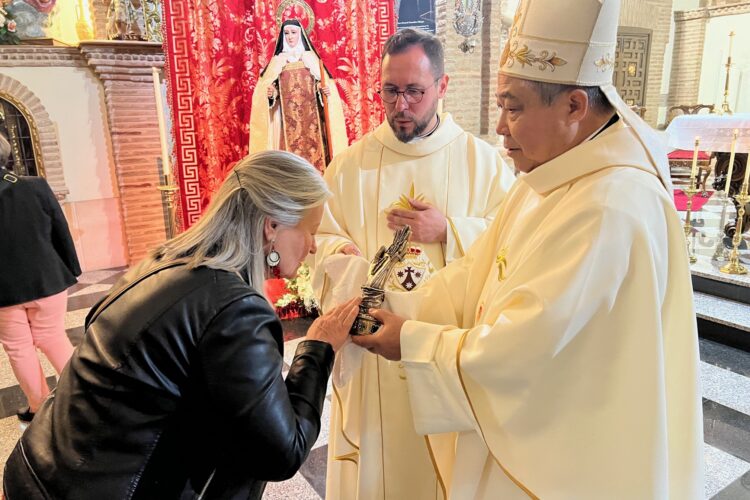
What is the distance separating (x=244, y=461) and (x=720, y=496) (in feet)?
7.03

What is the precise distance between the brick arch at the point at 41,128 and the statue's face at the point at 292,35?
2.93 m

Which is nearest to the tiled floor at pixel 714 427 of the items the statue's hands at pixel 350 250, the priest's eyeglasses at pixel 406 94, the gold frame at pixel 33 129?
the statue's hands at pixel 350 250

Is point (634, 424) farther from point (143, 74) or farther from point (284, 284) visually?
point (143, 74)

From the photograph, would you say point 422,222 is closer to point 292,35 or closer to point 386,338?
point 386,338

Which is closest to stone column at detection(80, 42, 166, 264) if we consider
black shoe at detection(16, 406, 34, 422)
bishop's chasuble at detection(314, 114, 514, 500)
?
black shoe at detection(16, 406, 34, 422)

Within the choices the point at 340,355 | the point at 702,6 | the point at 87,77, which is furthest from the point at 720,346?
the point at 702,6

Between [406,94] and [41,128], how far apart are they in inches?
190

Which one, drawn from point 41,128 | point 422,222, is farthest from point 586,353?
point 41,128

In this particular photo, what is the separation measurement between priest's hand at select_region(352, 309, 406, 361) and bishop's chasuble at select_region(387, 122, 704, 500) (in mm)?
74

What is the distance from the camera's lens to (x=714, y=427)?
2.79 m

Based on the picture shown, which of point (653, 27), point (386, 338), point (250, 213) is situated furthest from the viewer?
point (653, 27)

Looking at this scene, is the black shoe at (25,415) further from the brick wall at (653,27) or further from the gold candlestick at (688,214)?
the brick wall at (653,27)

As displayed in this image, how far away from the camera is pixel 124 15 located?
530 cm

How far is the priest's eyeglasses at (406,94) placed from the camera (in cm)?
194
